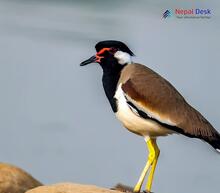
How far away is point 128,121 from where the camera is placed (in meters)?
17.1

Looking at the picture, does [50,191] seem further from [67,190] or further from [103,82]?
[103,82]

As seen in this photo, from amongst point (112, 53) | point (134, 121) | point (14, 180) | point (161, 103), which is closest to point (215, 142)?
point (161, 103)

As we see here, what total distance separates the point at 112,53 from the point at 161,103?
3.67ft

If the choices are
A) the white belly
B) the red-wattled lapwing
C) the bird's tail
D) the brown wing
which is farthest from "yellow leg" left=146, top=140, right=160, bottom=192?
the bird's tail

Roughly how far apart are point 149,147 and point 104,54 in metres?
1.57

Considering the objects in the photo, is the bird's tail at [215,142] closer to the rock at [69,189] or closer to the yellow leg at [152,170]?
the yellow leg at [152,170]

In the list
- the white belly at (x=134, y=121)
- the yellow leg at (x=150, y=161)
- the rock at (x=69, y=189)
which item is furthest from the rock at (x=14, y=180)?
the white belly at (x=134, y=121)

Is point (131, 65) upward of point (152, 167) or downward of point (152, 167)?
upward

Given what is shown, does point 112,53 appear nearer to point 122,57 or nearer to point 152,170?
point 122,57

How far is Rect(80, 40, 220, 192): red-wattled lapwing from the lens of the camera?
1708 centimetres

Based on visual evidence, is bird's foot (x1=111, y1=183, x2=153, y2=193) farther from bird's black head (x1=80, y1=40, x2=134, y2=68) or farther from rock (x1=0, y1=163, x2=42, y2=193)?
bird's black head (x1=80, y1=40, x2=134, y2=68)

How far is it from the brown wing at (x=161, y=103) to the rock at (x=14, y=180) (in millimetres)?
2104

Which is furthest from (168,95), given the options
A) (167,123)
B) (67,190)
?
(67,190)

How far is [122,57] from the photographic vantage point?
17.6 m
